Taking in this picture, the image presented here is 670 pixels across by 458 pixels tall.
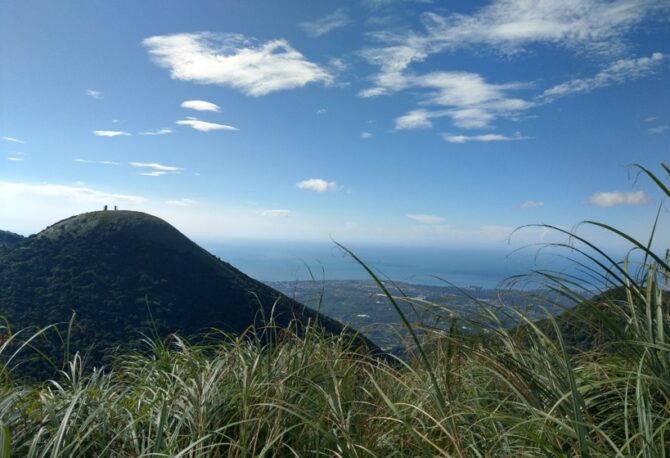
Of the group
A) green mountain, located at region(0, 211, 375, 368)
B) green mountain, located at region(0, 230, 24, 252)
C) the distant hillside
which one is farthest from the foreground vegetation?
the distant hillside

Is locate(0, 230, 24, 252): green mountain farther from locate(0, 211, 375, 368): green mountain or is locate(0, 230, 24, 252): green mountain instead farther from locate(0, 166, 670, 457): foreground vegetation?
locate(0, 166, 670, 457): foreground vegetation

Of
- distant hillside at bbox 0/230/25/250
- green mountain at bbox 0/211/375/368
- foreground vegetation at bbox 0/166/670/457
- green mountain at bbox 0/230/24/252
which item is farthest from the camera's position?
distant hillside at bbox 0/230/25/250

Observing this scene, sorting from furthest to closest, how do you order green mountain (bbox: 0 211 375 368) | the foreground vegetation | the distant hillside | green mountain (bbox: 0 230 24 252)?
the distant hillside, green mountain (bbox: 0 230 24 252), green mountain (bbox: 0 211 375 368), the foreground vegetation

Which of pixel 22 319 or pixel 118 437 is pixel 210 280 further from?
pixel 118 437

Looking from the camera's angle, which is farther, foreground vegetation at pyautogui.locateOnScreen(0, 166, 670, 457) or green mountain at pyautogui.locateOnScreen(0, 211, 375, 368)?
green mountain at pyautogui.locateOnScreen(0, 211, 375, 368)

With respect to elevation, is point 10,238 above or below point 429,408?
above

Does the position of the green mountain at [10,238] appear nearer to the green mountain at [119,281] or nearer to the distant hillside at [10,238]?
the distant hillside at [10,238]

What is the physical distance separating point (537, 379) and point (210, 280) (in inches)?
1694

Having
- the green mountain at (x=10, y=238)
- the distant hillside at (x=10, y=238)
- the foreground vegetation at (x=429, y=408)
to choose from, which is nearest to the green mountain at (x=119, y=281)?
the green mountain at (x=10, y=238)

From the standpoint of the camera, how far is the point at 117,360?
11.8 ft

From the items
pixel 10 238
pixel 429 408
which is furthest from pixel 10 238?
pixel 429 408

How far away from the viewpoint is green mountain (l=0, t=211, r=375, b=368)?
3042 centimetres

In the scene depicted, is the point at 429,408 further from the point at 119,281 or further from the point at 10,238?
the point at 10,238

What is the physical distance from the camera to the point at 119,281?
4053cm
